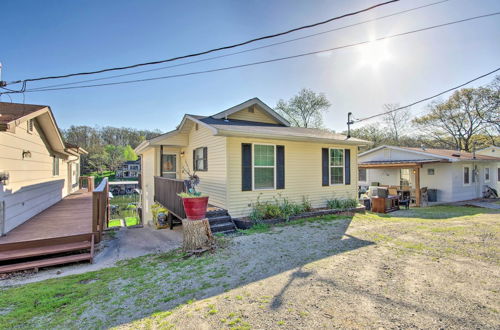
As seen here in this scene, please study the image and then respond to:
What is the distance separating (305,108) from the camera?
2948cm

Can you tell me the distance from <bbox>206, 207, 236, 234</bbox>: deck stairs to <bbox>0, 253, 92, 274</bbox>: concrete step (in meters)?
2.91

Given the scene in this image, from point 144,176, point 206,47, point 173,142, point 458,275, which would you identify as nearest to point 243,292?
point 458,275

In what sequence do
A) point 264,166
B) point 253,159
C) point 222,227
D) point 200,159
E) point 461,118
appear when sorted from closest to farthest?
point 222,227 < point 253,159 < point 264,166 < point 200,159 < point 461,118

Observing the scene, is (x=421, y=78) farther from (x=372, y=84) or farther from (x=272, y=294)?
(x=272, y=294)

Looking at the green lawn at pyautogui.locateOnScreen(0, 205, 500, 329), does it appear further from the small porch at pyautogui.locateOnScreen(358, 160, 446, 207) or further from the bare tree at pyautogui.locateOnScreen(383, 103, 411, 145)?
the bare tree at pyautogui.locateOnScreen(383, 103, 411, 145)

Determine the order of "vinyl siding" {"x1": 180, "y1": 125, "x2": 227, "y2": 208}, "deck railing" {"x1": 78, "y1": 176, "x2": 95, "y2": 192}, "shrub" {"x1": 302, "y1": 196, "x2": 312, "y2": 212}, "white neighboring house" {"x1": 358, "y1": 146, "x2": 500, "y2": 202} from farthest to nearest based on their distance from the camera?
"deck railing" {"x1": 78, "y1": 176, "x2": 95, "y2": 192} → "white neighboring house" {"x1": 358, "y1": 146, "x2": 500, "y2": 202} → "shrub" {"x1": 302, "y1": 196, "x2": 312, "y2": 212} → "vinyl siding" {"x1": 180, "y1": 125, "x2": 227, "y2": 208}

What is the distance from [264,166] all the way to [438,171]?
1349cm

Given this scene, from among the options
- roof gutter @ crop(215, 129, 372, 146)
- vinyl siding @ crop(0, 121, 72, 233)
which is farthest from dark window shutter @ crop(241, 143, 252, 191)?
vinyl siding @ crop(0, 121, 72, 233)

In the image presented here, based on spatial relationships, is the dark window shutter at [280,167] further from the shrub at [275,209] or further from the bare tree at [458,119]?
the bare tree at [458,119]

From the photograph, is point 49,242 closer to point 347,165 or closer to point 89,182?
point 347,165

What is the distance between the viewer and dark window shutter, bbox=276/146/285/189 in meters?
8.05

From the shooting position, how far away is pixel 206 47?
6805 millimetres

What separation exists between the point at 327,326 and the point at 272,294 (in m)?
0.86

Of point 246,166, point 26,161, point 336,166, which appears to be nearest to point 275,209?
point 246,166
